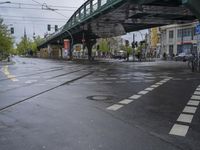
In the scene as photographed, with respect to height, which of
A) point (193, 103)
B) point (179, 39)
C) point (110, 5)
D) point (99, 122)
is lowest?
point (193, 103)

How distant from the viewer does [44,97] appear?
12.9 metres

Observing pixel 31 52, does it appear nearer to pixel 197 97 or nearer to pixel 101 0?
pixel 101 0

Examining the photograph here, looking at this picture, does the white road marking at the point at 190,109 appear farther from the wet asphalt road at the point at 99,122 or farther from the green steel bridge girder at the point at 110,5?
the green steel bridge girder at the point at 110,5

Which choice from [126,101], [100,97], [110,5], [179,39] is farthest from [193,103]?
[179,39]

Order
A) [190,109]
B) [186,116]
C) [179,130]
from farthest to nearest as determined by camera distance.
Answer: [190,109] < [186,116] < [179,130]

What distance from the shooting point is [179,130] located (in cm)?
767

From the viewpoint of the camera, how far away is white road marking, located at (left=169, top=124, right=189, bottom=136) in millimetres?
7399

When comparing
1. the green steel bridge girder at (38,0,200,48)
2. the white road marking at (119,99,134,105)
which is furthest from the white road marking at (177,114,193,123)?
the green steel bridge girder at (38,0,200,48)

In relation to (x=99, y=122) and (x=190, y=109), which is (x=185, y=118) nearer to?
(x=190, y=109)

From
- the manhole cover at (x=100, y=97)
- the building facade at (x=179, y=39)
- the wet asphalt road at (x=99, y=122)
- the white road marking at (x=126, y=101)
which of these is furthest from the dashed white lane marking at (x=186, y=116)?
the building facade at (x=179, y=39)

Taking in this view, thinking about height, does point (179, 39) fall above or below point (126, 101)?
above

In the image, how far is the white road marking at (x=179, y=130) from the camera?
7.40m

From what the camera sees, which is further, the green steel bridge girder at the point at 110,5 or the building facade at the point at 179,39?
the building facade at the point at 179,39

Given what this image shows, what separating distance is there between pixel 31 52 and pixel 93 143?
183217 millimetres
